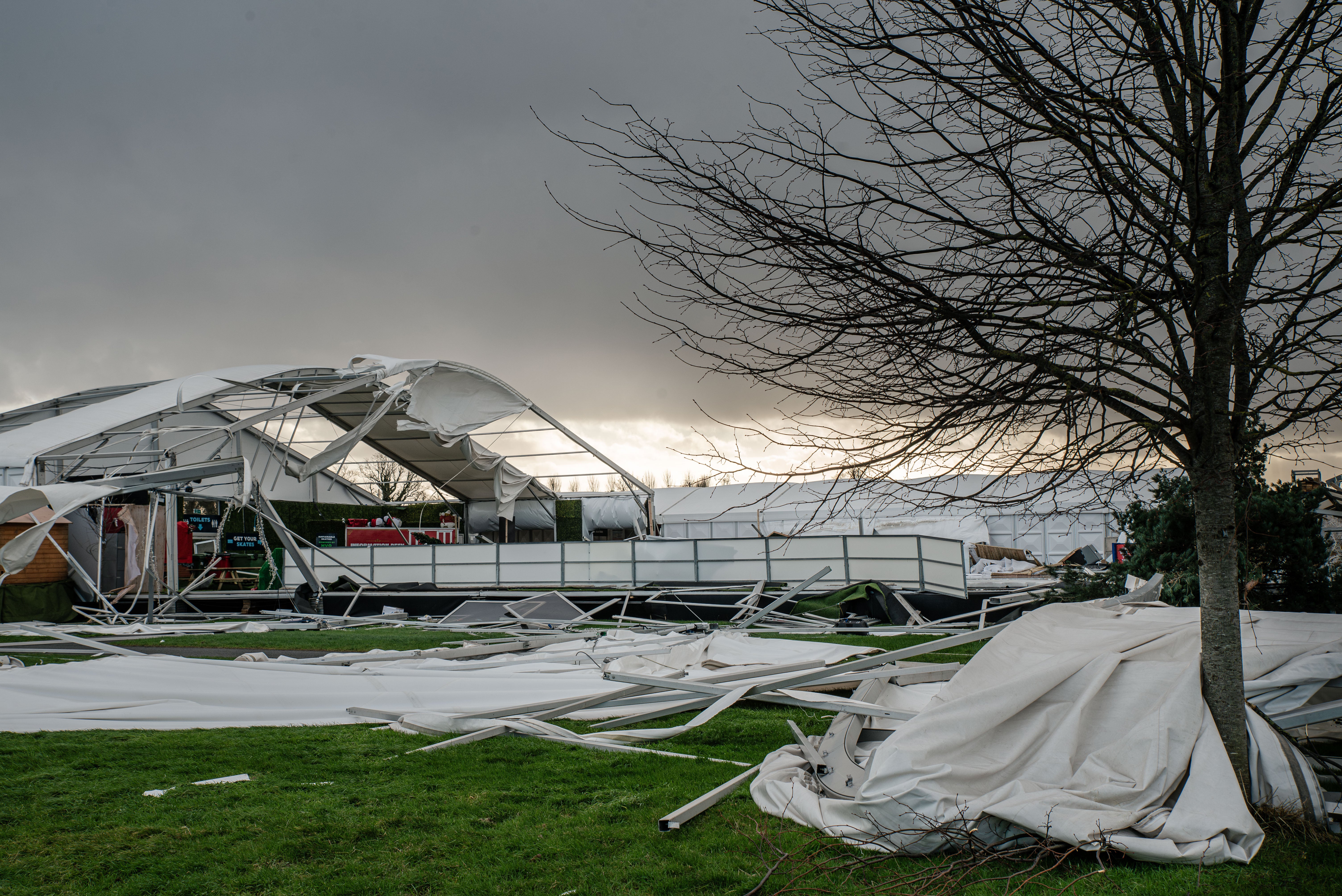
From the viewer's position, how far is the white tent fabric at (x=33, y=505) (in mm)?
13148

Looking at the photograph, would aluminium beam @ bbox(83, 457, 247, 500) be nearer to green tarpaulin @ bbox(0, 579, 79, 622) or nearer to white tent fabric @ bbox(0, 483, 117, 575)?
white tent fabric @ bbox(0, 483, 117, 575)

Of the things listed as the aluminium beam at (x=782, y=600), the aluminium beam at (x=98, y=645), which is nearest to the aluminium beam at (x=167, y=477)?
the aluminium beam at (x=98, y=645)

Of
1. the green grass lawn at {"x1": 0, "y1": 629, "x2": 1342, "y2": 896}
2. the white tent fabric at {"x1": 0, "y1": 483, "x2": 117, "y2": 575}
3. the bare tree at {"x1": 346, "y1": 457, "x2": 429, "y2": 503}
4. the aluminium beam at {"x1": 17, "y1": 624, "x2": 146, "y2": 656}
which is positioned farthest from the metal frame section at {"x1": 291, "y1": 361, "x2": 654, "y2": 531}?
the green grass lawn at {"x1": 0, "y1": 629, "x2": 1342, "y2": 896}

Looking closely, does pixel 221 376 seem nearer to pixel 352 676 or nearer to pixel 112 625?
pixel 112 625

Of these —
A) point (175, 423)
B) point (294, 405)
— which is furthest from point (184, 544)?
point (175, 423)

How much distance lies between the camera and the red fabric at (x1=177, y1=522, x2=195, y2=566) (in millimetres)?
22141

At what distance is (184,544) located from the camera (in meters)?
22.3

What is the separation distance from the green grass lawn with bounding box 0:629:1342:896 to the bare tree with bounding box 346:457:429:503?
3923 cm

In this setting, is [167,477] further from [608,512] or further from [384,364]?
[608,512]

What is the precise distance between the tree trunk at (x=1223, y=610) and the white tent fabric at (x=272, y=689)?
155 inches

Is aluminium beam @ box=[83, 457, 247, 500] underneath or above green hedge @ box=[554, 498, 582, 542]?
above

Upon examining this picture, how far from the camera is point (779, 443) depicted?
12.9 feet

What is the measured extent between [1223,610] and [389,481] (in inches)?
1879

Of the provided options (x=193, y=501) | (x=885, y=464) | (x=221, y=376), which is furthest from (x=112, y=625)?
(x=885, y=464)
